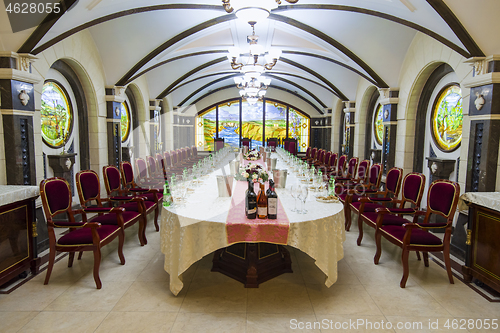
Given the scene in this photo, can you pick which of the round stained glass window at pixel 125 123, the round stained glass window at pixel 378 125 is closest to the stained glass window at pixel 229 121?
the round stained glass window at pixel 125 123

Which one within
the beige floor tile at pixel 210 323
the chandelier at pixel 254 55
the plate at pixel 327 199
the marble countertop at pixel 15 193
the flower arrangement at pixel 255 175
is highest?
the chandelier at pixel 254 55

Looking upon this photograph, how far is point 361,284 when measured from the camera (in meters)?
3.31

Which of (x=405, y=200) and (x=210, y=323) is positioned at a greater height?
(x=405, y=200)

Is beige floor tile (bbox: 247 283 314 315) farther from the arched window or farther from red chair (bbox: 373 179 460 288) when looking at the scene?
the arched window

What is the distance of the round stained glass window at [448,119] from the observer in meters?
5.43

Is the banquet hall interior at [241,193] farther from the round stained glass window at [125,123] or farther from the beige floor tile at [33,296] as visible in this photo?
the round stained glass window at [125,123]

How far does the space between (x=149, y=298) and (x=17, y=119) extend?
9.49ft

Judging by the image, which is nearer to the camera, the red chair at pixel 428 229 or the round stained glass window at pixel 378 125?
the red chair at pixel 428 229

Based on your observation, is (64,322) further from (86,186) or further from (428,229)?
(428,229)

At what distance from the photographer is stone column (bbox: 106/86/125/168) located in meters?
7.06

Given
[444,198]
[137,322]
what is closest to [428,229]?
[444,198]

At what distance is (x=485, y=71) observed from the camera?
3939 mm

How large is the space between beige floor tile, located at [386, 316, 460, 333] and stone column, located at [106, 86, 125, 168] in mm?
6460

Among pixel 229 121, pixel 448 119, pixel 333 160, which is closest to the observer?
pixel 448 119
